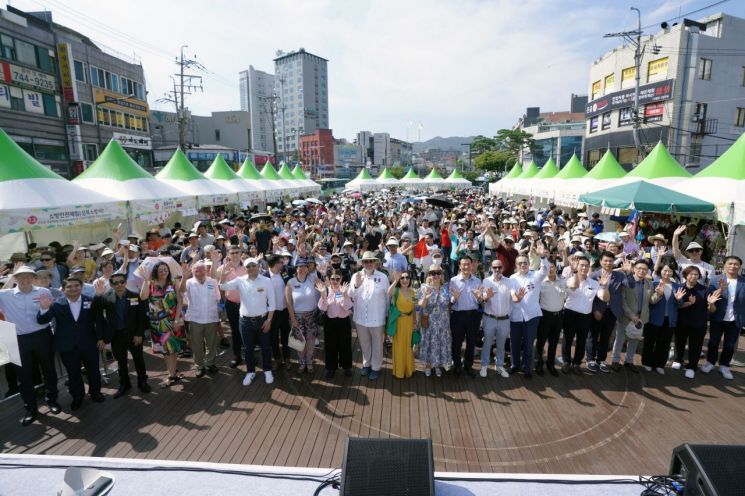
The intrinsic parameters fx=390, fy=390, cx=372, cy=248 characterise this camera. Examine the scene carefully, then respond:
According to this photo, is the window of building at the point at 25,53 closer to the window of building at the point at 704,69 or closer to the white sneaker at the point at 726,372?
the white sneaker at the point at 726,372

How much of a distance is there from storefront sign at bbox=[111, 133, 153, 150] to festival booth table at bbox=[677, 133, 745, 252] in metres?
35.8

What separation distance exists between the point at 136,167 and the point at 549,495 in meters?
12.7

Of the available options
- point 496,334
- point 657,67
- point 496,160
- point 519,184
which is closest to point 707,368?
point 496,334

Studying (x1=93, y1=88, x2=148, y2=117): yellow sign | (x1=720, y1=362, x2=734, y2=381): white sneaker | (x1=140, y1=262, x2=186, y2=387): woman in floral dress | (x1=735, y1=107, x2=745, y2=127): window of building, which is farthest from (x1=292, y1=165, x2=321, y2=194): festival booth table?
(x1=735, y1=107, x2=745, y2=127): window of building

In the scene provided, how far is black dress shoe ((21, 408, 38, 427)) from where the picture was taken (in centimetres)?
473

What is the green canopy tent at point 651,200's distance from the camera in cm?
882

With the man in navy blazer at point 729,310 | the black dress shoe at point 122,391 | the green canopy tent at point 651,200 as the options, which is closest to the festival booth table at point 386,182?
the green canopy tent at point 651,200

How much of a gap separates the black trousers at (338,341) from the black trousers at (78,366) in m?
3.03

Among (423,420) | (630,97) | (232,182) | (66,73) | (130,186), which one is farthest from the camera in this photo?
(630,97)

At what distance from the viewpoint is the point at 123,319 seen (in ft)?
16.9

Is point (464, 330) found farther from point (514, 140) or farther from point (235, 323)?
point (514, 140)

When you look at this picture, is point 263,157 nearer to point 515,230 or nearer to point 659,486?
point 515,230

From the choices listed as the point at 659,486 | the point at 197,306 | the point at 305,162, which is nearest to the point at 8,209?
the point at 197,306

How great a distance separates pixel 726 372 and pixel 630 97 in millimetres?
34249
